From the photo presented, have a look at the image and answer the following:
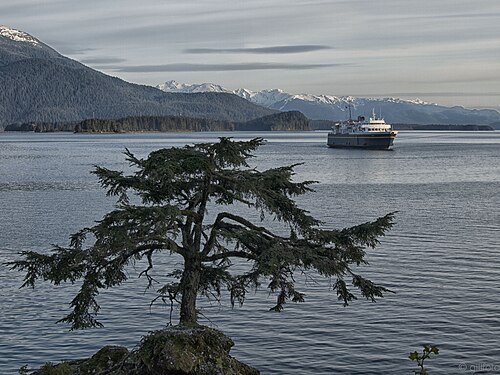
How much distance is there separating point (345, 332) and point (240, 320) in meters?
3.81

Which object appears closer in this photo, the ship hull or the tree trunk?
the tree trunk

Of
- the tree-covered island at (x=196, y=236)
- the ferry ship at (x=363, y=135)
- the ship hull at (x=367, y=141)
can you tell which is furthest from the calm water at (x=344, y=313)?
the ferry ship at (x=363, y=135)

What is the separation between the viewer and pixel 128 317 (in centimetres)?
2822

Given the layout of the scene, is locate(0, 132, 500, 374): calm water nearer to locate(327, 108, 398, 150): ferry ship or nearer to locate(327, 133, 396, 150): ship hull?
locate(327, 133, 396, 150): ship hull

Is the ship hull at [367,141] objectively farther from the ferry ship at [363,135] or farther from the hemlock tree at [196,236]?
the hemlock tree at [196,236]

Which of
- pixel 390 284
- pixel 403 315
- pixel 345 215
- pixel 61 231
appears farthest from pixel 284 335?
pixel 345 215

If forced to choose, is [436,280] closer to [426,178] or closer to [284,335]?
[284,335]

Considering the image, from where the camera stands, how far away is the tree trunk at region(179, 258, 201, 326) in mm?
18031

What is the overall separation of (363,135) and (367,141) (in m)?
2.58

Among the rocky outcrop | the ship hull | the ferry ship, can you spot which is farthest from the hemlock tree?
the ferry ship

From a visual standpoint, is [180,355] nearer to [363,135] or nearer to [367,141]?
[367,141]

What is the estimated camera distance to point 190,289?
59.5 feet

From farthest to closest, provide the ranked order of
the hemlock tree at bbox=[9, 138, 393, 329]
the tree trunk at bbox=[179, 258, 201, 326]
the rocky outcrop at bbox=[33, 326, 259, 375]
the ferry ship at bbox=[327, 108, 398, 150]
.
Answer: the ferry ship at bbox=[327, 108, 398, 150]
the tree trunk at bbox=[179, 258, 201, 326]
the hemlock tree at bbox=[9, 138, 393, 329]
the rocky outcrop at bbox=[33, 326, 259, 375]

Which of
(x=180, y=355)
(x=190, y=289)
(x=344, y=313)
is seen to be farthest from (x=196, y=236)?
(x=344, y=313)
